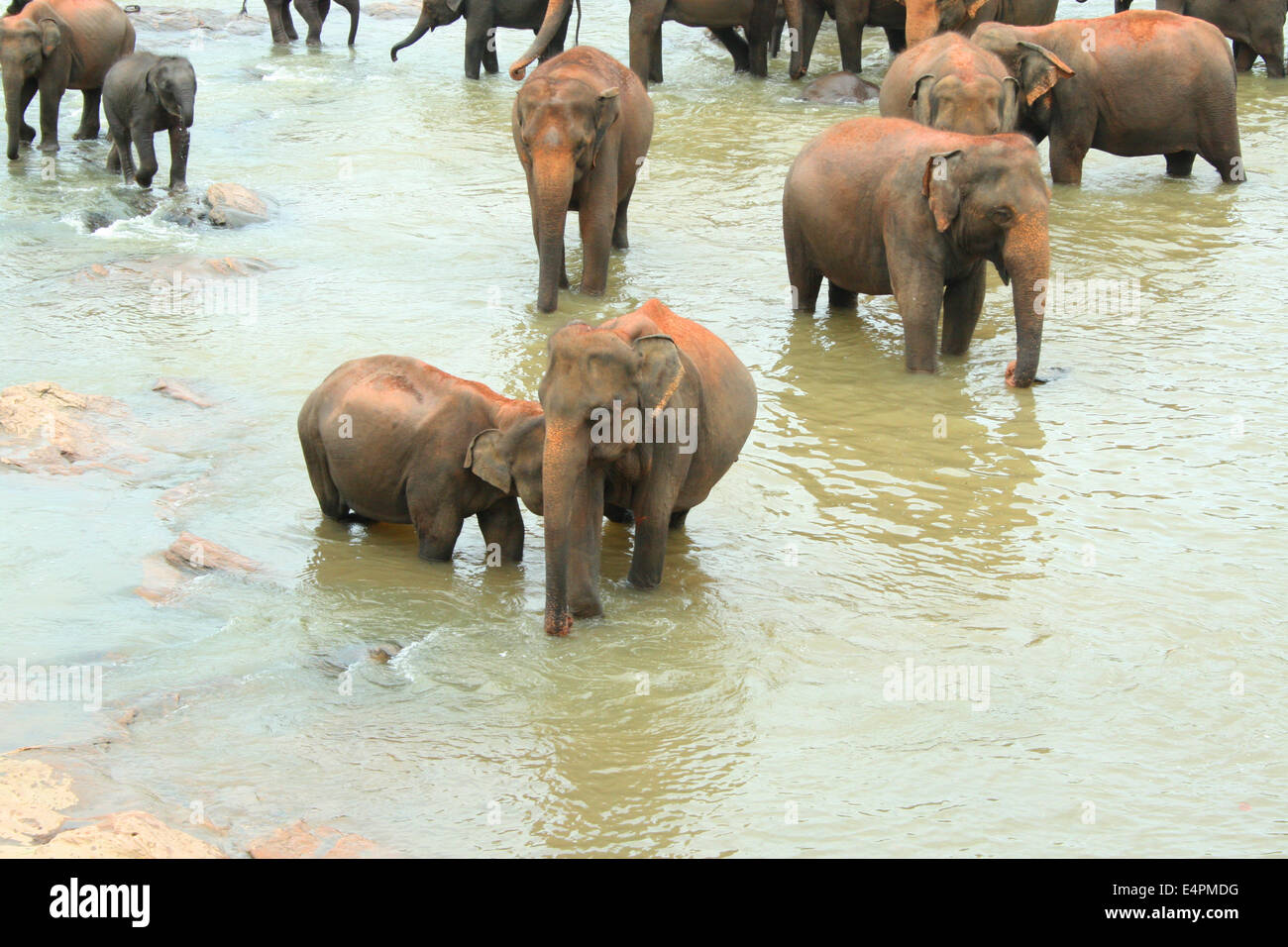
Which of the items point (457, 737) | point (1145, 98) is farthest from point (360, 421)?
point (1145, 98)

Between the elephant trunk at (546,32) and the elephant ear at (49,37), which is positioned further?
the elephant ear at (49,37)

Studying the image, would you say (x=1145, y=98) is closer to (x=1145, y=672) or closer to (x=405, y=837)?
(x=1145, y=672)

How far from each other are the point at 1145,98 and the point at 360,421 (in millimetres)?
8334

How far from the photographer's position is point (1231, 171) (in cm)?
1283

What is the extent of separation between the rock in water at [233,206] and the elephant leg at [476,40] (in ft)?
19.9

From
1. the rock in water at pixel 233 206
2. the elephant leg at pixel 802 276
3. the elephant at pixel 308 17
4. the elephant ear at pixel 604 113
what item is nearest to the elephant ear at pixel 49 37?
the rock in water at pixel 233 206

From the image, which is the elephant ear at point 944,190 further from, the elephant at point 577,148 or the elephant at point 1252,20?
the elephant at point 1252,20

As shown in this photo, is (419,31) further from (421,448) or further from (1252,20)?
(421,448)

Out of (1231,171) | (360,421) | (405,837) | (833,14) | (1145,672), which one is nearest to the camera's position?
(405,837)

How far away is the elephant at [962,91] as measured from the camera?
10305 millimetres

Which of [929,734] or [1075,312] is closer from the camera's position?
[929,734]

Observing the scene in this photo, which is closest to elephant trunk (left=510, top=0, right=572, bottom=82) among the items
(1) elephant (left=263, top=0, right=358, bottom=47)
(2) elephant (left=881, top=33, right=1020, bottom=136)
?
(2) elephant (left=881, top=33, right=1020, bottom=136)

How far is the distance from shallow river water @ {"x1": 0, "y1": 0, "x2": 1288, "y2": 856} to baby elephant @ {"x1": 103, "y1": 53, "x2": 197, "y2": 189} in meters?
1.02

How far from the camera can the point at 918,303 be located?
348 inches
